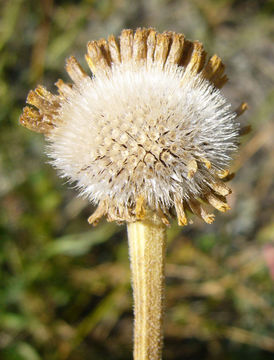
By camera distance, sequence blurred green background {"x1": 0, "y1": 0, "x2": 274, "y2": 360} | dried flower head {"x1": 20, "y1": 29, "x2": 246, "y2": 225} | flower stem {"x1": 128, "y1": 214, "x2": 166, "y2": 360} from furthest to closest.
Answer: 1. blurred green background {"x1": 0, "y1": 0, "x2": 274, "y2": 360}
2. flower stem {"x1": 128, "y1": 214, "x2": 166, "y2": 360}
3. dried flower head {"x1": 20, "y1": 29, "x2": 246, "y2": 225}

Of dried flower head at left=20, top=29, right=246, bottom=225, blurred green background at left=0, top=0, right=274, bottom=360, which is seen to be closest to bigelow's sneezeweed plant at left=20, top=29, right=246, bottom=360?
dried flower head at left=20, top=29, right=246, bottom=225

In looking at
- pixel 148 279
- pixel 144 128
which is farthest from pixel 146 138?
pixel 148 279

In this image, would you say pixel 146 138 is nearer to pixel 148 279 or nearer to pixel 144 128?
pixel 144 128

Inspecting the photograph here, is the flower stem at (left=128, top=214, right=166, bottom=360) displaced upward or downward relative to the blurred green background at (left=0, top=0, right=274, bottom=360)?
downward

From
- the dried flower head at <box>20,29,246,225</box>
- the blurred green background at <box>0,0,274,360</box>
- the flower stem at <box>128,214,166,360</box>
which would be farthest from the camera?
the blurred green background at <box>0,0,274,360</box>

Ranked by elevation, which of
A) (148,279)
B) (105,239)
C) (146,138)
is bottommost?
(148,279)

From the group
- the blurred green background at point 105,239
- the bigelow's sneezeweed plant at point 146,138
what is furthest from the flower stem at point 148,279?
the blurred green background at point 105,239

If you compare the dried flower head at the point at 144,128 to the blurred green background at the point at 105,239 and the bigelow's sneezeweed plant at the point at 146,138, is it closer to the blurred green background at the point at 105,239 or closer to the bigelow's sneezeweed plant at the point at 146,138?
the bigelow's sneezeweed plant at the point at 146,138

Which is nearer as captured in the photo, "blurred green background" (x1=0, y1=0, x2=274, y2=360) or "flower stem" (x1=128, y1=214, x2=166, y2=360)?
"flower stem" (x1=128, y1=214, x2=166, y2=360)

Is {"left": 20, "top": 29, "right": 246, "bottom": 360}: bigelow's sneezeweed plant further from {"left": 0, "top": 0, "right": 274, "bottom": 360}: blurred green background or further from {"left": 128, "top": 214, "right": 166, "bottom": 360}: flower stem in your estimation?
{"left": 0, "top": 0, "right": 274, "bottom": 360}: blurred green background
